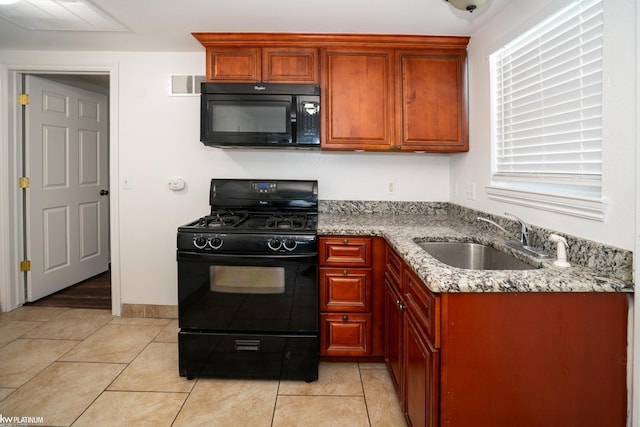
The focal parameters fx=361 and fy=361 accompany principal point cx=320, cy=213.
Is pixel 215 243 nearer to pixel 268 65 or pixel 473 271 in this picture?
pixel 268 65

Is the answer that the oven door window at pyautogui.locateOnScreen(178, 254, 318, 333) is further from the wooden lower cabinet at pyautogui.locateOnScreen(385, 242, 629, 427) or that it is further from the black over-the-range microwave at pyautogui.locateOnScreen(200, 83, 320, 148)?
the wooden lower cabinet at pyautogui.locateOnScreen(385, 242, 629, 427)

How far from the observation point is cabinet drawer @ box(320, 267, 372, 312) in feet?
6.86

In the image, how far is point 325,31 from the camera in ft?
7.55

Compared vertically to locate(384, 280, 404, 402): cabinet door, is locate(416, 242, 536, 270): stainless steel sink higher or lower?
higher

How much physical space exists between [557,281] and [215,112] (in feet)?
6.56

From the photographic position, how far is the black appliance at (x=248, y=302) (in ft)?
6.47

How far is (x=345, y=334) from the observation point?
2.12 m

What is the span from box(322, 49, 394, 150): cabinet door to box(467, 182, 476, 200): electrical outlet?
0.65 metres

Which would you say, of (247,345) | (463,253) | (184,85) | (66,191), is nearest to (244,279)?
(247,345)

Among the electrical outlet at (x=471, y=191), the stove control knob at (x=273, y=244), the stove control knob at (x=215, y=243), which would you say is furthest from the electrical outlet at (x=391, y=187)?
the stove control knob at (x=215, y=243)

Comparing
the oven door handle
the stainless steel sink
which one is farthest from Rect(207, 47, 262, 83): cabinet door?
the stainless steel sink

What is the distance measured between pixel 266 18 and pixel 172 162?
1294mm

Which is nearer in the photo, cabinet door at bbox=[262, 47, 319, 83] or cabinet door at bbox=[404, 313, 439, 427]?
cabinet door at bbox=[404, 313, 439, 427]

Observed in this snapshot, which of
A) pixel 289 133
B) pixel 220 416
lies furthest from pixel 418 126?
pixel 220 416
